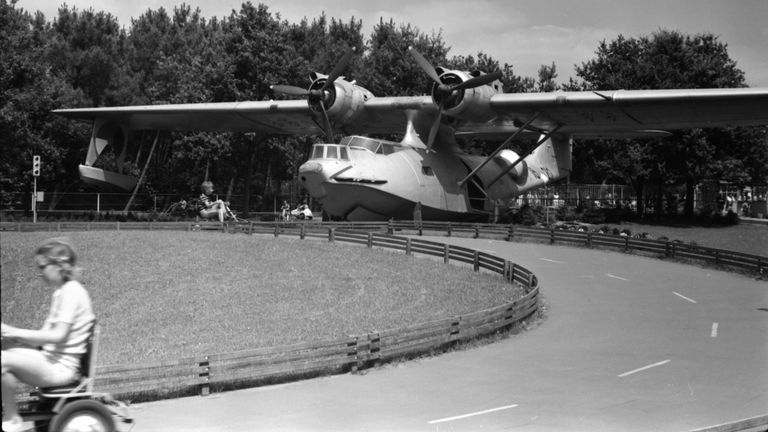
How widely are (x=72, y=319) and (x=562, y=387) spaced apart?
27.8ft

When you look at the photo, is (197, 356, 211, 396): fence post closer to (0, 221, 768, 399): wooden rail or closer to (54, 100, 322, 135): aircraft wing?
(0, 221, 768, 399): wooden rail

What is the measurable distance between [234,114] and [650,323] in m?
29.7

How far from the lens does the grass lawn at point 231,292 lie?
49.3 feet

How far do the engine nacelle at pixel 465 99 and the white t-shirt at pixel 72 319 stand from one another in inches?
1241

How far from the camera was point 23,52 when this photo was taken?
12.8m

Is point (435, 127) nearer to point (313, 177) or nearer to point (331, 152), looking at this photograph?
point (331, 152)

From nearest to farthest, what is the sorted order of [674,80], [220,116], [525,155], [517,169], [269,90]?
[525,155] < [220,116] < [517,169] < [674,80] < [269,90]

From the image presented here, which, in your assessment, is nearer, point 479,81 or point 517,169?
point 479,81

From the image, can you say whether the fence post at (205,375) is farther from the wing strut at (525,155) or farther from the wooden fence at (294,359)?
the wing strut at (525,155)

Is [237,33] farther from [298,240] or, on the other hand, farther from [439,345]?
[439,345]

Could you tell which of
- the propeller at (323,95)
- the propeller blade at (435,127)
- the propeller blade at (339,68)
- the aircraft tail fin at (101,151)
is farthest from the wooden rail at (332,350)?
the propeller blade at (339,68)

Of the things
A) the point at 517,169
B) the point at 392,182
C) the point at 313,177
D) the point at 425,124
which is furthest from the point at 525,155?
the point at 313,177

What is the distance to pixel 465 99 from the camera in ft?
117

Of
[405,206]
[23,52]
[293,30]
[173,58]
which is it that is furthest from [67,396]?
[293,30]
